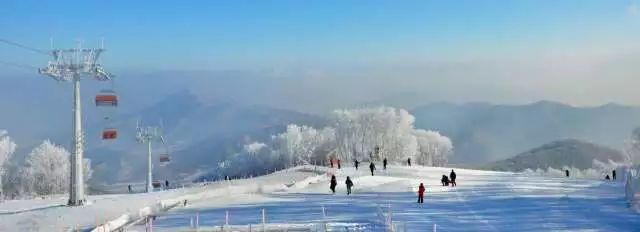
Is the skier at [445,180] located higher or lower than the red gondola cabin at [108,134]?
lower

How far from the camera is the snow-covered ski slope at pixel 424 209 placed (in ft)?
105

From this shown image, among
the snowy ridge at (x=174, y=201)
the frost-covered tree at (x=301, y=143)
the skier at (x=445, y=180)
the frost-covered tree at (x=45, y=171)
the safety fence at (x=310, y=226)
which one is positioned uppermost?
the frost-covered tree at (x=301, y=143)

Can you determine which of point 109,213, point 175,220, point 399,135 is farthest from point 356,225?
point 399,135

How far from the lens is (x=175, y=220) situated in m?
36.2

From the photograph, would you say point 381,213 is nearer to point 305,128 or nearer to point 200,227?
point 200,227

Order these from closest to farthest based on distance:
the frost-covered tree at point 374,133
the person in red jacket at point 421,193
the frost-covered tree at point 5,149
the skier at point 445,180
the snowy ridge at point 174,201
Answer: the snowy ridge at point 174,201, the person in red jacket at point 421,193, the skier at point 445,180, the frost-covered tree at point 5,149, the frost-covered tree at point 374,133

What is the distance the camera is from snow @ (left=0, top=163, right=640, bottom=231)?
32375 mm

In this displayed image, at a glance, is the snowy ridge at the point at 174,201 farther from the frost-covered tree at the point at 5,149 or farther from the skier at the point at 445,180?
the frost-covered tree at the point at 5,149

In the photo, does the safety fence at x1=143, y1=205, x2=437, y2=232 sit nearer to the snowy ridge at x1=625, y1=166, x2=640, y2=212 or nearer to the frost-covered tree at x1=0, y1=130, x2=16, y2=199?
the snowy ridge at x1=625, y1=166, x2=640, y2=212

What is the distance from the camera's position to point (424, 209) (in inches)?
1524

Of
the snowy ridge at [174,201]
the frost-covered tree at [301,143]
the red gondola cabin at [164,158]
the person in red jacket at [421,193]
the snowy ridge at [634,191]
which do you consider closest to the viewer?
the snowy ridge at [174,201]

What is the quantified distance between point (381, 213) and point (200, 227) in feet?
26.9

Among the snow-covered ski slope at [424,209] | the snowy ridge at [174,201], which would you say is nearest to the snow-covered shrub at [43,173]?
the snowy ridge at [174,201]

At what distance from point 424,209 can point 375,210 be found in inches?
94.5
